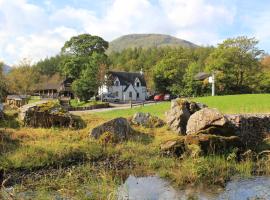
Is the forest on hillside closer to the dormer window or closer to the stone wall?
the dormer window

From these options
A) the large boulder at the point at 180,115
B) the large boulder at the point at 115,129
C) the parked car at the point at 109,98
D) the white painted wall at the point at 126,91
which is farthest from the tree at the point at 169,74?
the large boulder at the point at 115,129

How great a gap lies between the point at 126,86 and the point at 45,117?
235ft

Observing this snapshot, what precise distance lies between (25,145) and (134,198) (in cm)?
842

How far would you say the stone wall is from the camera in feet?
73.2

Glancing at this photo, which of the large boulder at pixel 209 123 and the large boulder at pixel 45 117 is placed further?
the large boulder at pixel 45 117

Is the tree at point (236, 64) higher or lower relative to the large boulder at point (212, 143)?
higher

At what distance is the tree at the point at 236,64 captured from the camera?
70000 millimetres

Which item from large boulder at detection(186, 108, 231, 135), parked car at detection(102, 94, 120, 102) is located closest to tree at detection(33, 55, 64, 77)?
parked car at detection(102, 94, 120, 102)

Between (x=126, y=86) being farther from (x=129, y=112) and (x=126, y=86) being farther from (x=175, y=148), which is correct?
(x=175, y=148)

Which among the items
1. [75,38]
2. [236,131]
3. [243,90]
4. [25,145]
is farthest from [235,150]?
[75,38]

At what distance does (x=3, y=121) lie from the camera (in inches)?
958

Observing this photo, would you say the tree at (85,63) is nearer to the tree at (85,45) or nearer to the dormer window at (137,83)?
the tree at (85,45)

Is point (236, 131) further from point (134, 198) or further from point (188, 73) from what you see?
point (188, 73)

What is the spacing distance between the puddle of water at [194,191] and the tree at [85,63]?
203 feet
